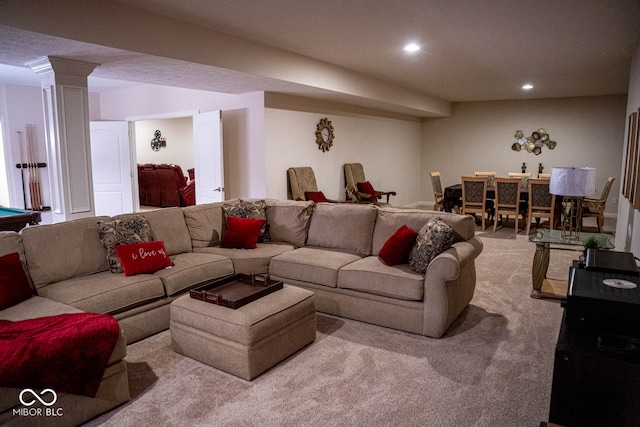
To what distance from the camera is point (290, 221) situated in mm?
4504

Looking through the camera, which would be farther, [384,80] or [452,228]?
[384,80]

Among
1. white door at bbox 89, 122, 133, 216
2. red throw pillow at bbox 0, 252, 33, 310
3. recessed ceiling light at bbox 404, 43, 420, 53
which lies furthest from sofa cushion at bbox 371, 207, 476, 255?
white door at bbox 89, 122, 133, 216

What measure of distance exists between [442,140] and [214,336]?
31.3 feet

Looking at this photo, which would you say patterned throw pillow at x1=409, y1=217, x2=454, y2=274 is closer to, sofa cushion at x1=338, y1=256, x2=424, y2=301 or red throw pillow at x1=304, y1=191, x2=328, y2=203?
sofa cushion at x1=338, y1=256, x2=424, y2=301

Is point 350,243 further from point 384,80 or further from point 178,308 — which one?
point 384,80

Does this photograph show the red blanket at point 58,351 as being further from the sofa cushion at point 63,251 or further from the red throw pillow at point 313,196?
the red throw pillow at point 313,196

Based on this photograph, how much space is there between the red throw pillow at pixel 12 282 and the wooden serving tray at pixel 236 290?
1042 mm

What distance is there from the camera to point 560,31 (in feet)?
14.2

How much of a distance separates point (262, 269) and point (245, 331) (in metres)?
1.41

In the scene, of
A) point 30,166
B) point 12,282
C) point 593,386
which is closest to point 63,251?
point 12,282

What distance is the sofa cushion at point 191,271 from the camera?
3.38m

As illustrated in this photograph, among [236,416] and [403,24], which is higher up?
[403,24]

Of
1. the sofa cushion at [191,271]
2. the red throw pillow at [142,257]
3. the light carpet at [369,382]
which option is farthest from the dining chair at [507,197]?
the red throw pillow at [142,257]

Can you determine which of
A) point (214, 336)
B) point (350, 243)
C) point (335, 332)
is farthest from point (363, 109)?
point (214, 336)
